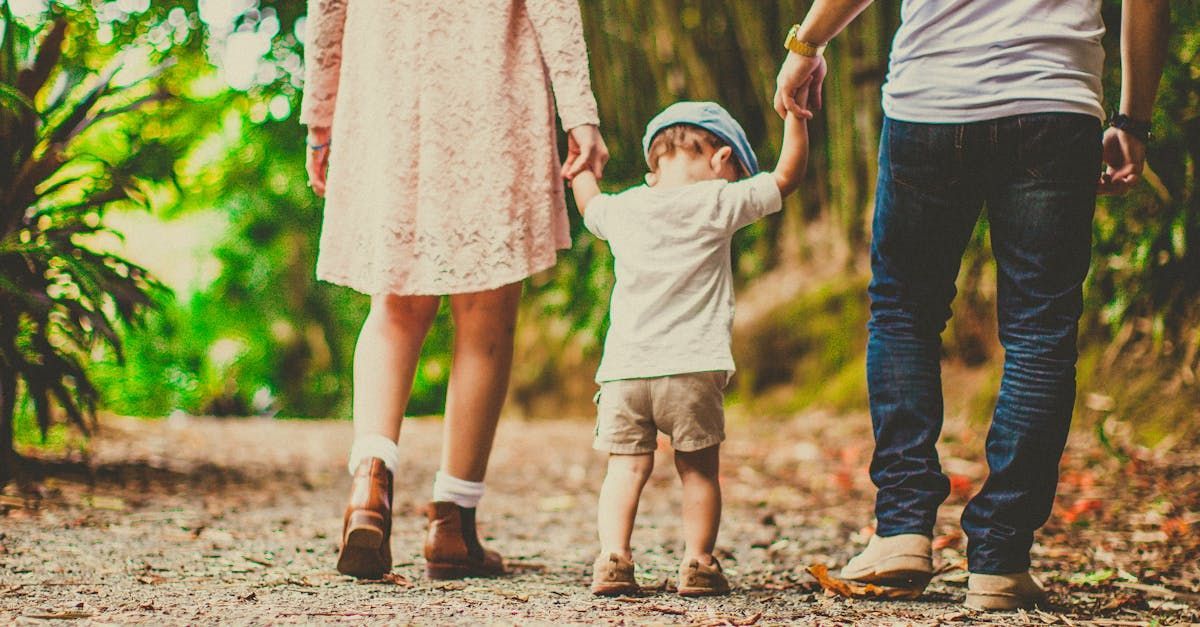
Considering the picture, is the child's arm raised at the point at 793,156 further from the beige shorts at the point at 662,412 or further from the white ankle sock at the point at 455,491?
the white ankle sock at the point at 455,491

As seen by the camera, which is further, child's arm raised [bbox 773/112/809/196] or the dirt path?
child's arm raised [bbox 773/112/809/196]

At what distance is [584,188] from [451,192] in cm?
26

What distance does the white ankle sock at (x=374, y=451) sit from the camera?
2258mm

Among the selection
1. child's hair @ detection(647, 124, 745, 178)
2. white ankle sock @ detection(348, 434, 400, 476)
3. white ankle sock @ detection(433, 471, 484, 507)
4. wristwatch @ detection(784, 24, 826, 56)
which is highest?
wristwatch @ detection(784, 24, 826, 56)

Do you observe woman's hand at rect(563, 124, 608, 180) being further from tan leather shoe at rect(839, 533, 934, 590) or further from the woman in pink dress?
tan leather shoe at rect(839, 533, 934, 590)

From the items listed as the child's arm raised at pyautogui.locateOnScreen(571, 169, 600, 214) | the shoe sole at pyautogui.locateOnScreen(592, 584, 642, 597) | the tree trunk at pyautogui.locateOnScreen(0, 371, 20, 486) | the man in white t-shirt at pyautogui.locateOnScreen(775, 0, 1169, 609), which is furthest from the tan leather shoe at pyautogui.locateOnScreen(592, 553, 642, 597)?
the tree trunk at pyautogui.locateOnScreen(0, 371, 20, 486)

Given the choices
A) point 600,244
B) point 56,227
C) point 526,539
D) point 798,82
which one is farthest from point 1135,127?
point 600,244

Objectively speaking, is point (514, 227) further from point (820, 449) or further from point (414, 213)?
point (820, 449)

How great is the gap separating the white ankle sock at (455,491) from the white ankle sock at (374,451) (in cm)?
12

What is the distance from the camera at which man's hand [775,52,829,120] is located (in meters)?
2.10

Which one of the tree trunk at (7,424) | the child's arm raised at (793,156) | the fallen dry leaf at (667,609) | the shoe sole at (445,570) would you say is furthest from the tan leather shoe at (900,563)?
the tree trunk at (7,424)

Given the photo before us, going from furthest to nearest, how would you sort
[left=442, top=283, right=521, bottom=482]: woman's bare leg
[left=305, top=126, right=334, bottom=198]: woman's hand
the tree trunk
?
the tree trunk → [left=305, top=126, right=334, bottom=198]: woman's hand → [left=442, top=283, right=521, bottom=482]: woman's bare leg

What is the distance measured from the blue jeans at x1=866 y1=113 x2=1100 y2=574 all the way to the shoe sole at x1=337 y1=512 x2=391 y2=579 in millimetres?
940

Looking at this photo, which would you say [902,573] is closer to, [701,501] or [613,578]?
[701,501]
